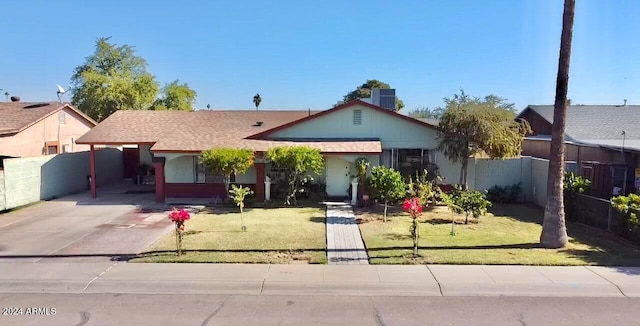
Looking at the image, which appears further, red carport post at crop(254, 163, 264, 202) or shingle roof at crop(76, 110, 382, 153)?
shingle roof at crop(76, 110, 382, 153)

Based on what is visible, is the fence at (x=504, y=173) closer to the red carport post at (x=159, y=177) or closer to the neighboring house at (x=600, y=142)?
the neighboring house at (x=600, y=142)

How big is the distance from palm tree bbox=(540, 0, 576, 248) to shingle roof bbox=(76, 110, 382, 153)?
7.58 m

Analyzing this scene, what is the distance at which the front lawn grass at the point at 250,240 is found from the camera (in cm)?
1011

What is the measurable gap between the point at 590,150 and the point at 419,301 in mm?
15621

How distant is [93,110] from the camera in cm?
4084

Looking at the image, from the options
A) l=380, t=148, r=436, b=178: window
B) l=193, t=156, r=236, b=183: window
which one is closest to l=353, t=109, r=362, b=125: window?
l=380, t=148, r=436, b=178: window

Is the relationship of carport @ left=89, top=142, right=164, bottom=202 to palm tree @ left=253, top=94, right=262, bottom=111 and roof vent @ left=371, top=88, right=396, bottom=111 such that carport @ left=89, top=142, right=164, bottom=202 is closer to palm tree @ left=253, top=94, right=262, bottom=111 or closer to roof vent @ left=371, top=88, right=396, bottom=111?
Answer: roof vent @ left=371, top=88, right=396, bottom=111

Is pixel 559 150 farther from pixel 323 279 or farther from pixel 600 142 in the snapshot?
pixel 600 142

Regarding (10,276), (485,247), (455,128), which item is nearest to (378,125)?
(455,128)

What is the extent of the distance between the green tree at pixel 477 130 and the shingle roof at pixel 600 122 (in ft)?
27.0

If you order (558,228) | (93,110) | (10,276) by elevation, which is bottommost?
(10,276)

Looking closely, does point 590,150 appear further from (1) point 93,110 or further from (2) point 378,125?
(1) point 93,110

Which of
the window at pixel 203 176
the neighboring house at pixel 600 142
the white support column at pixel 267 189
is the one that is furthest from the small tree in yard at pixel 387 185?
the neighboring house at pixel 600 142

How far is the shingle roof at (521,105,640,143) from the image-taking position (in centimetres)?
2383
